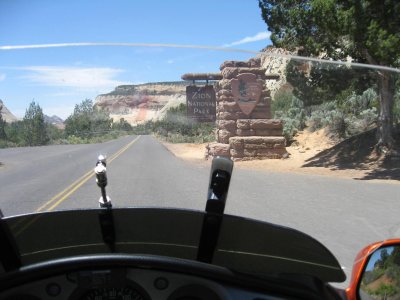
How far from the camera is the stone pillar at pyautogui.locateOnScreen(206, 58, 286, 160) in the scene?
27.1 metres

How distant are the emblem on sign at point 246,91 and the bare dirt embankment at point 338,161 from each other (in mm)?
3155

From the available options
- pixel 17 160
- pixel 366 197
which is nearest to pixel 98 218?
pixel 366 197

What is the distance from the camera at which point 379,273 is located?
255cm

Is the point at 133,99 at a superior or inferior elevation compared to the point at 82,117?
superior

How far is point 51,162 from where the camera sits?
27.6m

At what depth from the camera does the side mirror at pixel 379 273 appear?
8.30 ft

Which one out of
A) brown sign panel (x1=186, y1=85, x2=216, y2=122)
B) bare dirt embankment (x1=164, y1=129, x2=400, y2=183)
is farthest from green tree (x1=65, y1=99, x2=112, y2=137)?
brown sign panel (x1=186, y1=85, x2=216, y2=122)

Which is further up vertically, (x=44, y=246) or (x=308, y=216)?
(x=44, y=246)

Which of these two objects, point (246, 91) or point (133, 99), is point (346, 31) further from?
point (133, 99)

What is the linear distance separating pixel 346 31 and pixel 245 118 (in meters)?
11.4

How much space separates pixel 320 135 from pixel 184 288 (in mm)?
30163

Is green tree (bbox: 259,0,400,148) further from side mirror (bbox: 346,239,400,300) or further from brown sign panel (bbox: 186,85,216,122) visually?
side mirror (bbox: 346,239,400,300)

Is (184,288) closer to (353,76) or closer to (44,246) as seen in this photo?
(44,246)

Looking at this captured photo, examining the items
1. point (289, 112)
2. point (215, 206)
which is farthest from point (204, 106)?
point (215, 206)
